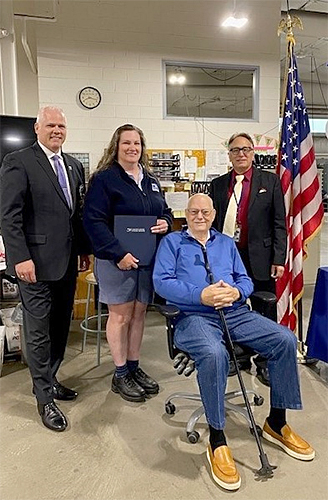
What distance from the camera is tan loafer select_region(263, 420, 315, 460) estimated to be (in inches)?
80.4

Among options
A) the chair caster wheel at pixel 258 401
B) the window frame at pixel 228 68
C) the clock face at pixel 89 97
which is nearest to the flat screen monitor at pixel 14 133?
the clock face at pixel 89 97

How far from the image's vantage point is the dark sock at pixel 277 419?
6.95 ft

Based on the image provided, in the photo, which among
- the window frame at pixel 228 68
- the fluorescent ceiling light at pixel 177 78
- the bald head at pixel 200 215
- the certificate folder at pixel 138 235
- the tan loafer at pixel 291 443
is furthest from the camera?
the fluorescent ceiling light at pixel 177 78

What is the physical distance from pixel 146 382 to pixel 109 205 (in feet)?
3.77

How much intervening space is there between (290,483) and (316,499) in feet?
0.40

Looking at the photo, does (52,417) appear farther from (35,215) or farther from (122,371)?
(35,215)

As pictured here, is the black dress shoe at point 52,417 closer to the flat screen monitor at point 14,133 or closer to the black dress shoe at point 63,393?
the black dress shoe at point 63,393

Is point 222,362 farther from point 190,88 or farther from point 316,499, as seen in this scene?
point 190,88

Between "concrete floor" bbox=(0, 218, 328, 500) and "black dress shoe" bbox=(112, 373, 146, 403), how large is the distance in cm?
4

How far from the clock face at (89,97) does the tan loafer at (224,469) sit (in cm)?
359

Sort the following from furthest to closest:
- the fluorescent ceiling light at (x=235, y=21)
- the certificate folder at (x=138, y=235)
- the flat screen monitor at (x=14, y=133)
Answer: the fluorescent ceiling light at (x=235, y=21), the flat screen monitor at (x=14, y=133), the certificate folder at (x=138, y=235)

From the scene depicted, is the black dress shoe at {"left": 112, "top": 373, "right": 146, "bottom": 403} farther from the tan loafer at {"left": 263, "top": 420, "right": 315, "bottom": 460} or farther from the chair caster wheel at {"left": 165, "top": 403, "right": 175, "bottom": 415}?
the tan loafer at {"left": 263, "top": 420, "right": 315, "bottom": 460}

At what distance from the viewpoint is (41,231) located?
7.61ft

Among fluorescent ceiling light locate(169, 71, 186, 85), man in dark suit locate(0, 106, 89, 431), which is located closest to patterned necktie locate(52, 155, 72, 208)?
man in dark suit locate(0, 106, 89, 431)
